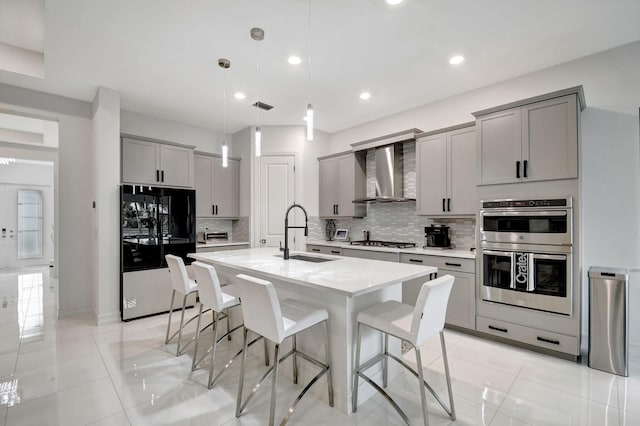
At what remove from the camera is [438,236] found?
3.87 metres

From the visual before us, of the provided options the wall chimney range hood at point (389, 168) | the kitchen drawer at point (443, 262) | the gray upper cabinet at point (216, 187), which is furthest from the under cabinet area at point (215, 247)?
the kitchen drawer at point (443, 262)

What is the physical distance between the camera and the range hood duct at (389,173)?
433 centimetres

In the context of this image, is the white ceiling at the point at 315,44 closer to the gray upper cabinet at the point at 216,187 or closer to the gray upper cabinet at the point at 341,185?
the gray upper cabinet at the point at 341,185

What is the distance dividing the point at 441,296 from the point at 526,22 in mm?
2423

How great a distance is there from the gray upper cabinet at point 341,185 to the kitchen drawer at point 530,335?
2.42 m

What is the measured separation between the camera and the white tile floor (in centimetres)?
190

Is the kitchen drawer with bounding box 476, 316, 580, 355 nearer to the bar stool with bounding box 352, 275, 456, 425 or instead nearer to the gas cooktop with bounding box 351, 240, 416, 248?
the gas cooktop with bounding box 351, 240, 416, 248

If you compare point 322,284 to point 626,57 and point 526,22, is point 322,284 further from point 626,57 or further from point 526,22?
point 626,57

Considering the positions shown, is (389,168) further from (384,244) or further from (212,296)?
(212,296)

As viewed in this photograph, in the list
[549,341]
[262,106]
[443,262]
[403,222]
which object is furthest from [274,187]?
[549,341]

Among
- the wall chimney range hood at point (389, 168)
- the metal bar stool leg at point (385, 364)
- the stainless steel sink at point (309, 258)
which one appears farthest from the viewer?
the wall chimney range hood at point (389, 168)

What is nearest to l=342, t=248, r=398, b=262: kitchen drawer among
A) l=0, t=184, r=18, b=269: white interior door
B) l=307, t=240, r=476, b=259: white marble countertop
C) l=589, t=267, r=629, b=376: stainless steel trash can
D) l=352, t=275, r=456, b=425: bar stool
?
l=307, t=240, r=476, b=259: white marble countertop

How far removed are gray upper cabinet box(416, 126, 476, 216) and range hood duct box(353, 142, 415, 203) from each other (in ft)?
1.30

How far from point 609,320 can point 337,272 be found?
2363 millimetres
